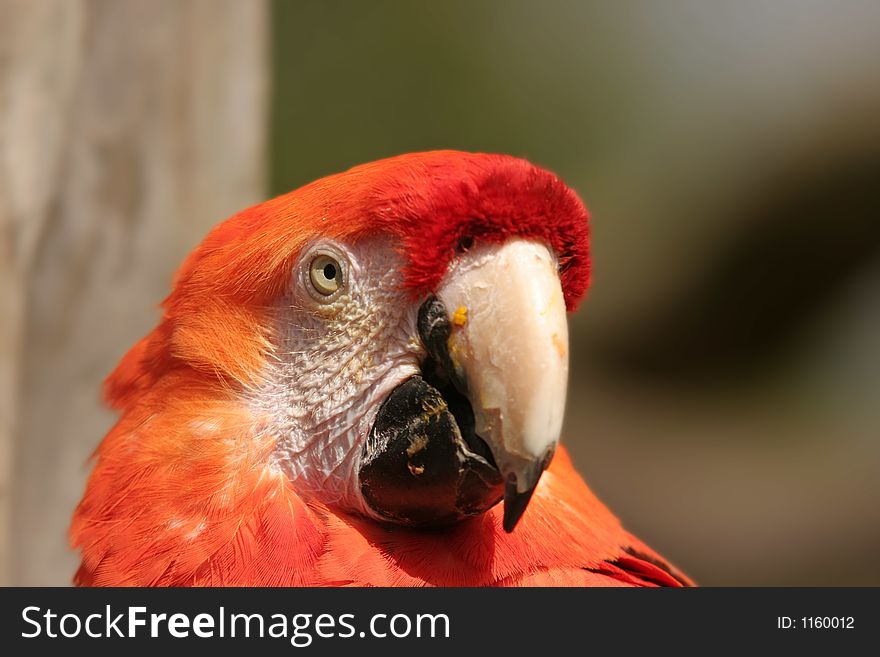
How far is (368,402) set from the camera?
98 cm

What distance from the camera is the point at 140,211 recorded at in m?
1.92

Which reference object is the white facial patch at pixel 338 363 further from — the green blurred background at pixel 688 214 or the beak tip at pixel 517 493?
the green blurred background at pixel 688 214

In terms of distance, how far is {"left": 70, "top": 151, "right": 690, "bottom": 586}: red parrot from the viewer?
901mm

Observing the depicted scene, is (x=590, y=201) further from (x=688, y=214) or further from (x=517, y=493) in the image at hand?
(x=517, y=493)


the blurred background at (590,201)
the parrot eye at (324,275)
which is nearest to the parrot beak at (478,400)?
the parrot eye at (324,275)

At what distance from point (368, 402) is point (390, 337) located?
0.26 ft

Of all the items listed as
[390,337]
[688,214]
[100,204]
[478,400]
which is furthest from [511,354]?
[688,214]

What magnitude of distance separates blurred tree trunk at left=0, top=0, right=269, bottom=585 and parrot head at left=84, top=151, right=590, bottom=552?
0.77 metres

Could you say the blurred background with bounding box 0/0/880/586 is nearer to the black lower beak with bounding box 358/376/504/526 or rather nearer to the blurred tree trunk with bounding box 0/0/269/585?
the blurred tree trunk with bounding box 0/0/269/585

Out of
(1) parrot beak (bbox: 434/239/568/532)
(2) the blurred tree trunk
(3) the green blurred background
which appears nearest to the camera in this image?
(1) parrot beak (bbox: 434/239/568/532)

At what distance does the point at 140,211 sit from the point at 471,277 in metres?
1.25

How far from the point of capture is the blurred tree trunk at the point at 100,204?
1.75m

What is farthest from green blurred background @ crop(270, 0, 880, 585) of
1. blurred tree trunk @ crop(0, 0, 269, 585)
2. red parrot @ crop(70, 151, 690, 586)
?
red parrot @ crop(70, 151, 690, 586)
